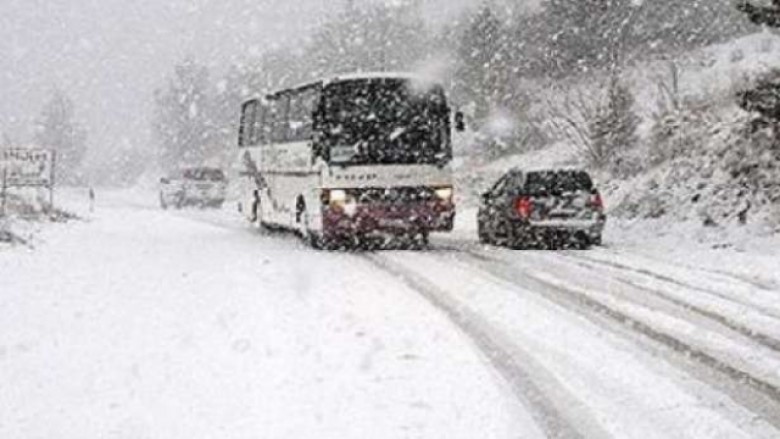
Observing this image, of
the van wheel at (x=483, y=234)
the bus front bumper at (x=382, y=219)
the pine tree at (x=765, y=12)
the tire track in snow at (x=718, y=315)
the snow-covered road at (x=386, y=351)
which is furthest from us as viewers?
the van wheel at (x=483, y=234)

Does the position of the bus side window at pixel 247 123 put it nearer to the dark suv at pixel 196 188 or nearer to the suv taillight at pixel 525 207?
the suv taillight at pixel 525 207

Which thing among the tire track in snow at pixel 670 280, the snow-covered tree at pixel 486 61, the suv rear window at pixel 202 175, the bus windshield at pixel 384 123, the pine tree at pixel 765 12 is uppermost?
the snow-covered tree at pixel 486 61

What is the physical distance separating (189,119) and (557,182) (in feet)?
303

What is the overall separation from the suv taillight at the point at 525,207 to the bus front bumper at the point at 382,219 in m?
1.51

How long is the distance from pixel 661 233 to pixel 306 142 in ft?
24.1

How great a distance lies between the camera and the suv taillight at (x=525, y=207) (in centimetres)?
2297

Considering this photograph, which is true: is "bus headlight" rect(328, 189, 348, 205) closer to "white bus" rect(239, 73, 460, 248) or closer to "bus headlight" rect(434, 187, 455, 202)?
"white bus" rect(239, 73, 460, 248)

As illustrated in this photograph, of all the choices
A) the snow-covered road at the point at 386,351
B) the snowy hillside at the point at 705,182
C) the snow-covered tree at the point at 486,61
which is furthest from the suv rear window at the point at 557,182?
the snow-covered tree at the point at 486,61

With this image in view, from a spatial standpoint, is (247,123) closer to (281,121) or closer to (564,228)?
(281,121)

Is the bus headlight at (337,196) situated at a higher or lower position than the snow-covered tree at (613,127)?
lower

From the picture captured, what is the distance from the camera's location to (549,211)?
75.0ft

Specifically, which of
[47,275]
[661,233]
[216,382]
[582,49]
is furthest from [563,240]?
[582,49]

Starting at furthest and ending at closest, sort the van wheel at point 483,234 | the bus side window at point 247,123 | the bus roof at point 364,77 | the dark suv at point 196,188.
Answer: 1. the dark suv at point 196,188
2. the bus side window at point 247,123
3. the van wheel at point 483,234
4. the bus roof at point 364,77

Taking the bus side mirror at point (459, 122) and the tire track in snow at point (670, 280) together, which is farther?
the bus side mirror at point (459, 122)
